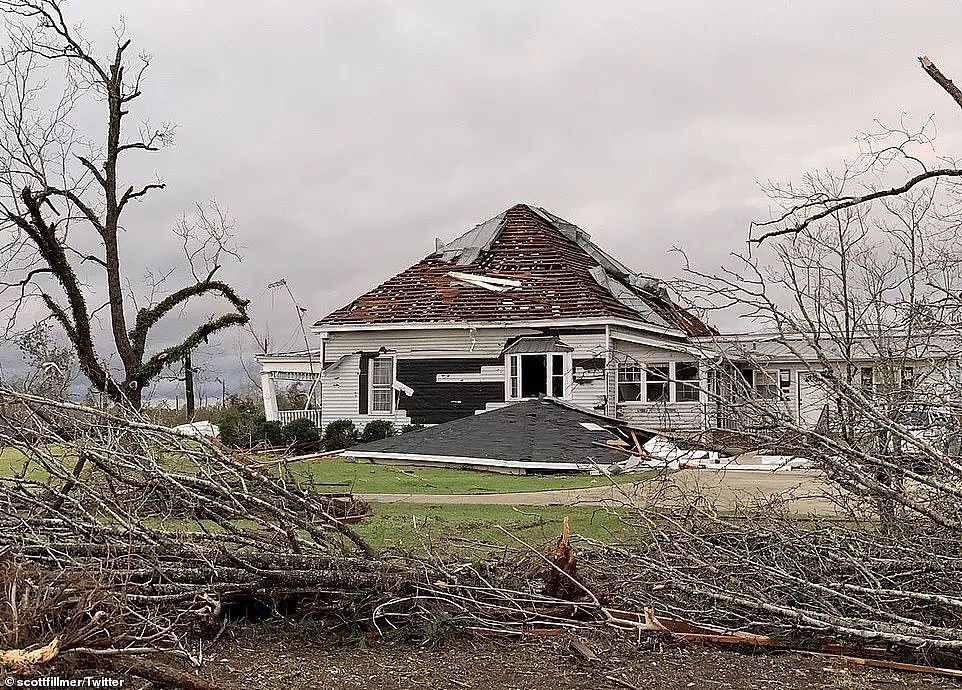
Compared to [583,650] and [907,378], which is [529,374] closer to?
[907,378]

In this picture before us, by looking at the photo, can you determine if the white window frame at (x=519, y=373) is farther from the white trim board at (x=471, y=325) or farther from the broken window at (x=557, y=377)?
the white trim board at (x=471, y=325)

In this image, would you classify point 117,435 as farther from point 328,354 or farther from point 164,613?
point 328,354

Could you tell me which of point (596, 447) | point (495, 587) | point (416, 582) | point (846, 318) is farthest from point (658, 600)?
point (596, 447)

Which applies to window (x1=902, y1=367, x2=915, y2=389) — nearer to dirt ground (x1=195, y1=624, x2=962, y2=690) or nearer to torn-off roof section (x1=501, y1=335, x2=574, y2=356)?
dirt ground (x1=195, y1=624, x2=962, y2=690)

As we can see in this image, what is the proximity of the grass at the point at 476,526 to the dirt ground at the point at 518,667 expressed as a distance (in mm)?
2100

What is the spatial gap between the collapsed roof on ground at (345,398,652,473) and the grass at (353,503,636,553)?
4.80 meters

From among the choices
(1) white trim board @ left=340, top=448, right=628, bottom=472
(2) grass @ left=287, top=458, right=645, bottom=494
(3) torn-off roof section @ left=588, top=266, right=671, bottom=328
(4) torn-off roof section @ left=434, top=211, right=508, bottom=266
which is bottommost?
(2) grass @ left=287, top=458, right=645, bottom=494

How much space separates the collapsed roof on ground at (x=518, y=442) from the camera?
15414mm

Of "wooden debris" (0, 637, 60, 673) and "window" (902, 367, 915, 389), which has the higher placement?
"window" (902, 367, 915, 389)

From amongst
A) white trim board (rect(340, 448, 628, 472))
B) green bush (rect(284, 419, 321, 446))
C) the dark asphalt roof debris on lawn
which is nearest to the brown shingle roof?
green bush (rect(284, 419, 321, 446))

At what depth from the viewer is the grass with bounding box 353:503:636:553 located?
24.6 ft

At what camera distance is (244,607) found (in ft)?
17.0

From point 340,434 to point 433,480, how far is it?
9.19 m

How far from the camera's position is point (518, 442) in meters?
16.2
